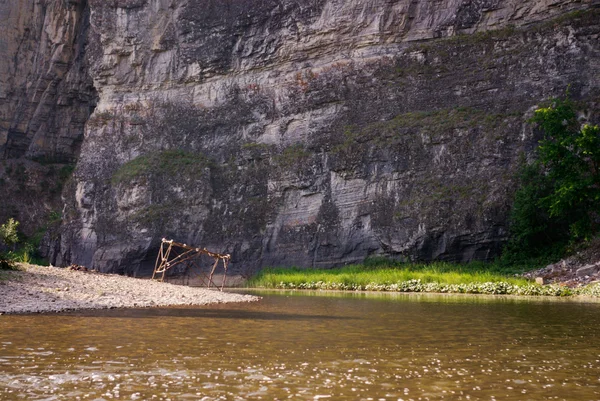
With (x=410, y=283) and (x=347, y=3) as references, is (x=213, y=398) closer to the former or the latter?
(x=410, y=283)

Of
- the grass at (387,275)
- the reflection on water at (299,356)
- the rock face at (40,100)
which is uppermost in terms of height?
the rock face at (40,100)

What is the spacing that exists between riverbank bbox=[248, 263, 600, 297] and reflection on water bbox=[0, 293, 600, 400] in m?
8.55

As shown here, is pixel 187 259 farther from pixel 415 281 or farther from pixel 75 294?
pixel 75 294

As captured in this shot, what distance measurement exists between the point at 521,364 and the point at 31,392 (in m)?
5.82

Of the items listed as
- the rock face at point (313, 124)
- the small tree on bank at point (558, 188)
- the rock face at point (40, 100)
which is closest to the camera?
the small tree on bank at point (558, 188)

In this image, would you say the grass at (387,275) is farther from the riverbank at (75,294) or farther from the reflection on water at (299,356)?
the reflection on water at (299,356)

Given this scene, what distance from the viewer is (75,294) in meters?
17.5

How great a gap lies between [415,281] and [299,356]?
19.3 meters

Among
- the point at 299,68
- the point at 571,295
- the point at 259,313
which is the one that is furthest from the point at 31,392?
the point at 299,68

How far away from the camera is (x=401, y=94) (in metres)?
37.4

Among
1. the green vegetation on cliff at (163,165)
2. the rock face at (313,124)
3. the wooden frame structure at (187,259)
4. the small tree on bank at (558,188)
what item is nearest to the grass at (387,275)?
the rock face at (313,124)

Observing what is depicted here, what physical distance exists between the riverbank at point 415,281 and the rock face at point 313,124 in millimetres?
2083

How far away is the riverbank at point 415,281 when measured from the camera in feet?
76.7

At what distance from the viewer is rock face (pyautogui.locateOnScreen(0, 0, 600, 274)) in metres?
33.7
